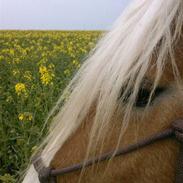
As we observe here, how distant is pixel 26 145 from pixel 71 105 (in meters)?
2.31

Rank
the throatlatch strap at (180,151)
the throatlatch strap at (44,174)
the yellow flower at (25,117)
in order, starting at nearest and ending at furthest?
the throatlatch strap at (180,151) < the throatlatch strap at (44,174) < the yellow flower at (25,117)

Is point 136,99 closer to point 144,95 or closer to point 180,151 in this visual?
point 144,95

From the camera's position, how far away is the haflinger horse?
1.20 meters

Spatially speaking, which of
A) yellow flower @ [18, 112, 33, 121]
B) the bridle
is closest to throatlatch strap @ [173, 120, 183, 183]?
the bridle

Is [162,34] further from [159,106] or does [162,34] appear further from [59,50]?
[59,50]

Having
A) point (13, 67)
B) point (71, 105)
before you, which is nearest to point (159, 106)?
point (71, 105)

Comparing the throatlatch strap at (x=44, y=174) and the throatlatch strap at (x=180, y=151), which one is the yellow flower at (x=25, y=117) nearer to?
the throatlatch strap at (x=44, y=174)

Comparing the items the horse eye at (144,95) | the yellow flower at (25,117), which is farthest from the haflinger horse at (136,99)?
the yellow flower at (25,117)

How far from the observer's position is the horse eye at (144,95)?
3.99 feet

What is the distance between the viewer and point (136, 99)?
1228 mm

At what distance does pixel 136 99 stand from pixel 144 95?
2cm

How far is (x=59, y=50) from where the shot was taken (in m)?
8.58

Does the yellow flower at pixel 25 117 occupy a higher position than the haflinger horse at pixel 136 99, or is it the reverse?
the haflinger horse at pixel 136 99

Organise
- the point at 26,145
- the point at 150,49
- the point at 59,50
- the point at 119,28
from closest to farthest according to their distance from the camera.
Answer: the point at 150,49
the point at 119,28
the point at 26,145
the point at 59,50
